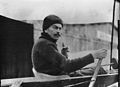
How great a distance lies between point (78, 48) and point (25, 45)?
0.70 meters

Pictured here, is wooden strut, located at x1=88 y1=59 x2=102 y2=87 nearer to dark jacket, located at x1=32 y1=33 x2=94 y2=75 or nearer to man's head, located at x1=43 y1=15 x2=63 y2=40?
dark jacket, located at x1=32 y1=33 x2=94 y2=75

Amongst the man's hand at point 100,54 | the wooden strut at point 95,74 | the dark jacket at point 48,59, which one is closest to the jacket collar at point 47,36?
the dark jacket at point 48,59

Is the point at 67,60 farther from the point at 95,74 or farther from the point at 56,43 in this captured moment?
the point at 95,74

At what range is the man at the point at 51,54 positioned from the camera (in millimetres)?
2416

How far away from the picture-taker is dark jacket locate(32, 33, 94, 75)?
241 cm

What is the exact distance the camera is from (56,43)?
8.41ft

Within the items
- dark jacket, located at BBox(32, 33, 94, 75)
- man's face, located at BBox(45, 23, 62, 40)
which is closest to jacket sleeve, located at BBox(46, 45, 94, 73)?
dark jacket, located at BBox(32, 33, 94, 75)

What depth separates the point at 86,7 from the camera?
2.91 m

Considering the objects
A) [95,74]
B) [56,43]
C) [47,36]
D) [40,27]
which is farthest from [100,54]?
[40,27]

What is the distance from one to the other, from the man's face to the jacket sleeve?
0.46 feet

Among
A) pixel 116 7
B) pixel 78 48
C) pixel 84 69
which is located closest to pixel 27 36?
pixel 78 48

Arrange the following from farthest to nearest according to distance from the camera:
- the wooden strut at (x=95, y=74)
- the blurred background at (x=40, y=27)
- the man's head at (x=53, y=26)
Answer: the wooden strut at (x=95, y=74) < the man's head at (x=53, y=26) < the blurred background at (x=40, y=27)

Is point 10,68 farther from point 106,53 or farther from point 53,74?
point 106,53

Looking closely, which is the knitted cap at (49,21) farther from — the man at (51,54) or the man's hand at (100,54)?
the man's hand at (100,54)
